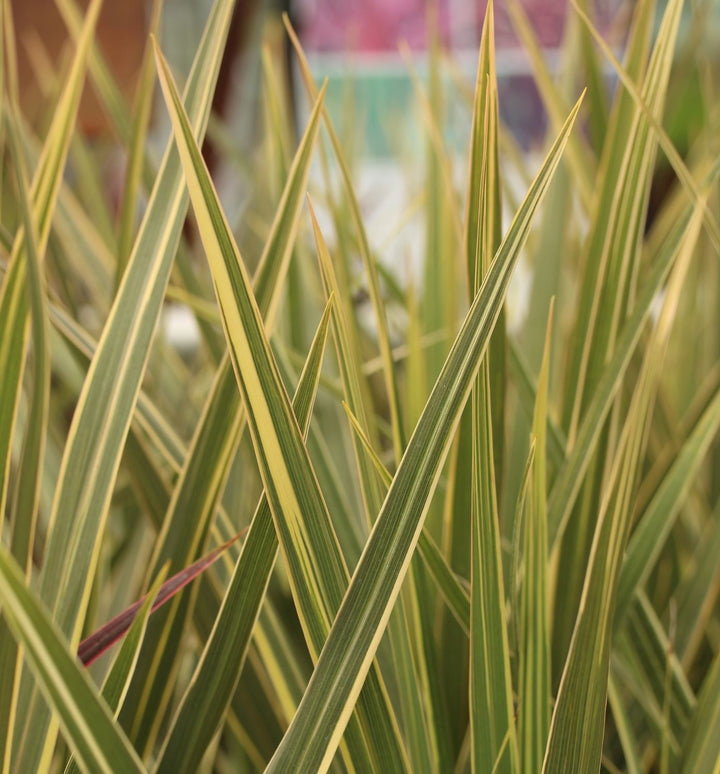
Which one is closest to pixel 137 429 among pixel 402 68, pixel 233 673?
pixel 233 673

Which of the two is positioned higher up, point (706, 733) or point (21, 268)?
point (21, 268)

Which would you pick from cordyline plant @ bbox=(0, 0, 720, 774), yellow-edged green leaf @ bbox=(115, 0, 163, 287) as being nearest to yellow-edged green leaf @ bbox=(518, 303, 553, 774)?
cordyline plant @ bbox=(0, 0, 720, 774)

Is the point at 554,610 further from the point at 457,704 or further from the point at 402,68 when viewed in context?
the point at 402,68

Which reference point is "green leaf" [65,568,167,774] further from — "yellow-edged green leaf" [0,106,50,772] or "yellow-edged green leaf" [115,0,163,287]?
"yellow-edged green leaf" [115,0,163,287]

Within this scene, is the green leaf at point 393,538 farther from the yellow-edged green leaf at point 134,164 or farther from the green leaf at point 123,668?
the yellow-edged green leaf at point 134,164

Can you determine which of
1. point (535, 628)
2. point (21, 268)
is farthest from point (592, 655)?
Result: point (21, 268)

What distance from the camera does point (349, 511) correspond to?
0.66ft

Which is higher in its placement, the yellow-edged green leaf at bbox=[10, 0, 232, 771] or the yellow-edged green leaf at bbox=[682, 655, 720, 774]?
the yellow-edged green leaf at bbox=[10, 0, 232, 771]

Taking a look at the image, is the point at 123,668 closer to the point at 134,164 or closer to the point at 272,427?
the point at 272,427

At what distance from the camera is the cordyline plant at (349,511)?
0.40 feet

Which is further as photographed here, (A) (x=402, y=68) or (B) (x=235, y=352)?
(A) (x=402, y=68)

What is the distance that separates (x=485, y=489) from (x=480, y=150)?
62mm

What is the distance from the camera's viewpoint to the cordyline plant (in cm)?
12

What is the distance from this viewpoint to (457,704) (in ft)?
0.66
